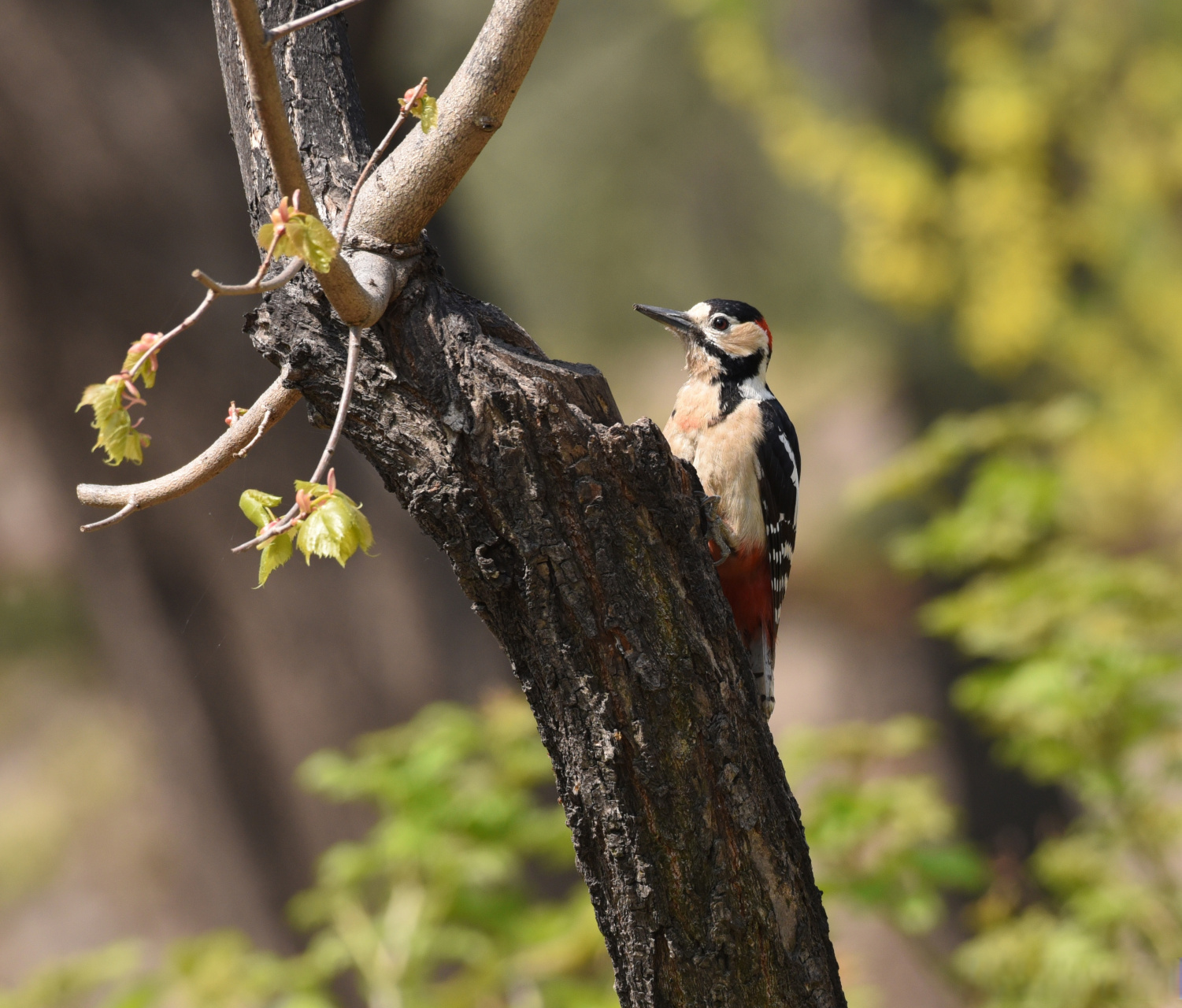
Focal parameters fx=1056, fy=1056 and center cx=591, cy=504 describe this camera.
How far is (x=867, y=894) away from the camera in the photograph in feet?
8.73

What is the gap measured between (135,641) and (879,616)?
4938mm

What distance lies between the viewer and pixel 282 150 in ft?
4.19

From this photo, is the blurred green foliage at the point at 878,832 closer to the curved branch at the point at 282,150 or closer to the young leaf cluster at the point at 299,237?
the curved branch at the point at 282,150

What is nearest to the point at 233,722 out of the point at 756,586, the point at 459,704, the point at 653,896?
the point at 459,704

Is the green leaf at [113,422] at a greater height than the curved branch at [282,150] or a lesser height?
lesser

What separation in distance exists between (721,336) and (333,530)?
176 centimetres

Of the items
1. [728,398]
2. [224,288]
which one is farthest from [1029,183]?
[224,288]

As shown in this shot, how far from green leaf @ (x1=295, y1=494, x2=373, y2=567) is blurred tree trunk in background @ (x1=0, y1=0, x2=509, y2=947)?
9.77ft

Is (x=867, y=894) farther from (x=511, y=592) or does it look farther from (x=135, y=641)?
(x=135, y=641)

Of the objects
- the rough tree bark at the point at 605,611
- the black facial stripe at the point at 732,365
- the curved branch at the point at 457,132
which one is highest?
the black facial stripe at the point at 732,365

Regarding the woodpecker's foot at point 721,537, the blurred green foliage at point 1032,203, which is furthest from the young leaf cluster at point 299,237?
the blurred green foliage at point 1032,203

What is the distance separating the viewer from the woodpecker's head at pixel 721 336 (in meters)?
2.80

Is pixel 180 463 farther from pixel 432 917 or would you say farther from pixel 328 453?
pixel 328 453

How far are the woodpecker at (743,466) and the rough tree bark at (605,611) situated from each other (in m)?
0.81
